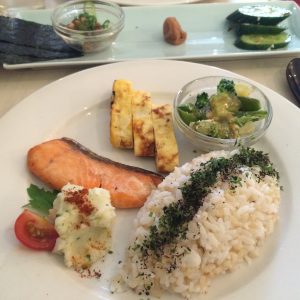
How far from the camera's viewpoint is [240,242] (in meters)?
1.73

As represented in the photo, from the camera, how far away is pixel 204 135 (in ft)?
6.93

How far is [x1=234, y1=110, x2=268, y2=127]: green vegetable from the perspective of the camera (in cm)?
217

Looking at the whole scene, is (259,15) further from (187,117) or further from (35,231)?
(35,231)

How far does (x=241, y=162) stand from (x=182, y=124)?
1.30ft

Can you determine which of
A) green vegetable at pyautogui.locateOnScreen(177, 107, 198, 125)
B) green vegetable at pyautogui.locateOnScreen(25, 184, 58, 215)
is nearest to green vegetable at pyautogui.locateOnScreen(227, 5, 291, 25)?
green vegetable at pyautogui.locateOnScreen(177, 107, 198, 125)

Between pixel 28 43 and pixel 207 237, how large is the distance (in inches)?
70.5

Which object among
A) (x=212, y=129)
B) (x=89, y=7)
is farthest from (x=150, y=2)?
(x=212, y=129)

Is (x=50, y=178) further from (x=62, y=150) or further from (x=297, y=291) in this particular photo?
(x=297, y=291)

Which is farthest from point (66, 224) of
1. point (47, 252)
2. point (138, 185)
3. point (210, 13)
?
point (210, 13)

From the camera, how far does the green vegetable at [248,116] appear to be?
217 centimetres

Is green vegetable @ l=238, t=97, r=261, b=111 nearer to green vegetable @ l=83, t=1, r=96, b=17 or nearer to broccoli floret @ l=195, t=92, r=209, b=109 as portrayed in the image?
broccoli floret @ l=195, t=92, r=209, b=109

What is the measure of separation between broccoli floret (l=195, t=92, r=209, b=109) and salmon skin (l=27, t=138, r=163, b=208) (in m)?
0.48

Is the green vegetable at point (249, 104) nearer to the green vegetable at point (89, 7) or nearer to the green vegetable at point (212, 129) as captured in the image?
the green vegetable at point (212, 129)

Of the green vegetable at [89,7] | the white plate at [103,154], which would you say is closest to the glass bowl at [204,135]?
the white plate at [103,154]
